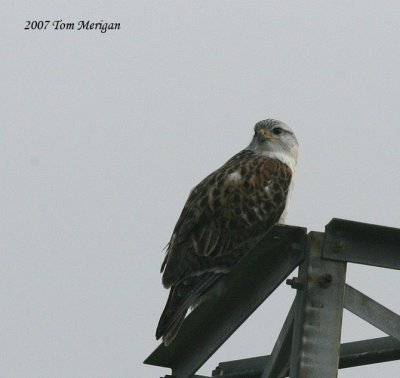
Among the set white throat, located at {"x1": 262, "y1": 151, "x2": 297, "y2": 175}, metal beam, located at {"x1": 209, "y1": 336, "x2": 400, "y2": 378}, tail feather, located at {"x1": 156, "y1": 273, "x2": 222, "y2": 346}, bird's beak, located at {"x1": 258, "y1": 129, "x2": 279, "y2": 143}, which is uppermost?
bird's beak, located at {"x1": 258, "y1": 129, "x2": 279, "y2": 143}

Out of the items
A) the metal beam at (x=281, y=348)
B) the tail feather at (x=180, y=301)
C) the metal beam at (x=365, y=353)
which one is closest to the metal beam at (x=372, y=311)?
the metal beam at (x=281, y=348)

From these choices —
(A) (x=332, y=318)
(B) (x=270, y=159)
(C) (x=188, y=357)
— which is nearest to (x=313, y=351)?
(A) (x=332, y=318)

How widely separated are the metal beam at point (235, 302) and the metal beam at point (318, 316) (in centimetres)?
18

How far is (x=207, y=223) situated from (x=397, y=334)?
2810 mm

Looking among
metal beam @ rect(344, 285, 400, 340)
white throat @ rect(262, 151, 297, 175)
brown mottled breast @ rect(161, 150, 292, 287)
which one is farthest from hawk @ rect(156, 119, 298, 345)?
metal beam @ rect(344, 285, 400, 340)

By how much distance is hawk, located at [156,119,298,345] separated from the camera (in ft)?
22.0

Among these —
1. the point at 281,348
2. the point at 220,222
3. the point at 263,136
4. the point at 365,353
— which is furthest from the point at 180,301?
the point at 281,348

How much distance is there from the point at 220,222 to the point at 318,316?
9.88ft

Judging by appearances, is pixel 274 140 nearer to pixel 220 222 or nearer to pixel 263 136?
pixel 263 136

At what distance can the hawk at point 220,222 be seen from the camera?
671cm

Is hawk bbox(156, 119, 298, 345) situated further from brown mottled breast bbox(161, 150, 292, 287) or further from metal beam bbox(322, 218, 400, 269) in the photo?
metal beam bbox(322, 218, 400, 269)

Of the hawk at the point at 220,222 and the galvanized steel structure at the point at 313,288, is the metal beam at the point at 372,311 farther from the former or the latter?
the hawk at the point at 220,222

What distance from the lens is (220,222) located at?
688cm

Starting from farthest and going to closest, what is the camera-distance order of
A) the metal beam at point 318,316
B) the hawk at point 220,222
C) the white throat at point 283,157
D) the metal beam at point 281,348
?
the white throat at point 283,157, the hawk at point 220,222, the metal beam at point 281,348, the metal beam at point 318,316
